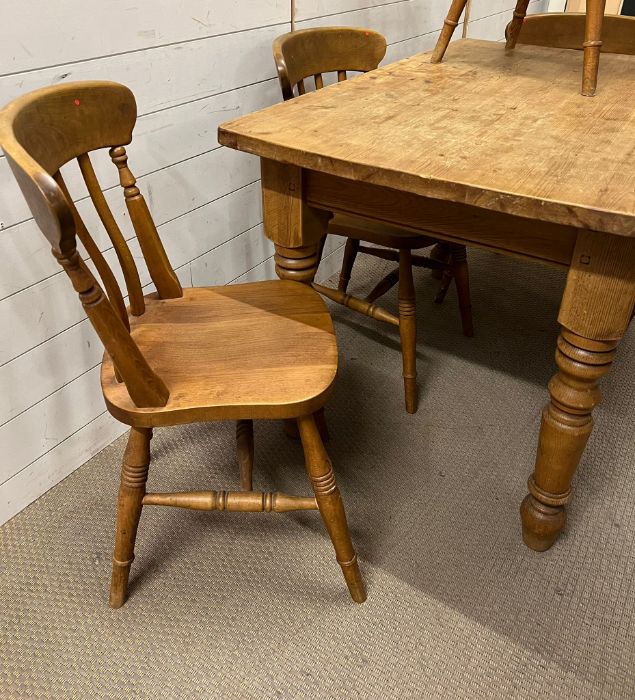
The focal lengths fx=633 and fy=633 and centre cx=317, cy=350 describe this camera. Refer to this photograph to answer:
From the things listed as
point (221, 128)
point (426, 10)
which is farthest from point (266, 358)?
point (426, 10)

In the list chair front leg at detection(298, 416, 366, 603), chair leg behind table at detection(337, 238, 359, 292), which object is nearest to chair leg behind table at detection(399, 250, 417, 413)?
chair leg behind table at detection(337, 238, 359, 292)

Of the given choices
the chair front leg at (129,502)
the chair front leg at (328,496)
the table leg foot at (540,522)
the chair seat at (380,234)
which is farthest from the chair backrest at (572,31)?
the chair front leg at (129,502)

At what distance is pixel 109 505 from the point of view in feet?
4.74

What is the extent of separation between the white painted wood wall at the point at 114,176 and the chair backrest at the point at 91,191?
8.3 inches

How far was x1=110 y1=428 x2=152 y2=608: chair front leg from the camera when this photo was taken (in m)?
1.12

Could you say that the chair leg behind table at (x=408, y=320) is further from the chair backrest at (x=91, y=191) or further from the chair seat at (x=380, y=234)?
the chair backrest at (x=91, y=191)

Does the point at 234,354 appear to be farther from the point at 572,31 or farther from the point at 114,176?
the point at 572,31

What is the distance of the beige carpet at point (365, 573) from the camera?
1126 millimetres

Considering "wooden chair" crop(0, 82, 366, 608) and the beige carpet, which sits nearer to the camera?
"wooden chair" crop(0, 82, 366, 608)

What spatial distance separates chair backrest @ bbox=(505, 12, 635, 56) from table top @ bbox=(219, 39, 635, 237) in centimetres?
39

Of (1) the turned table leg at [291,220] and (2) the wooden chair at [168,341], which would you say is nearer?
(2) the wooden chair at [168,341]

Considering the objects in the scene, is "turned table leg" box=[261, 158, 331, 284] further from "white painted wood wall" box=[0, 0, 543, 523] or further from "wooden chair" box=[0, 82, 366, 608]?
"white painted wood wall" box=[0, 0, 543, 523]

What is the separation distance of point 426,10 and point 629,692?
219cm

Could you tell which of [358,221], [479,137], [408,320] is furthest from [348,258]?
[479,137]
